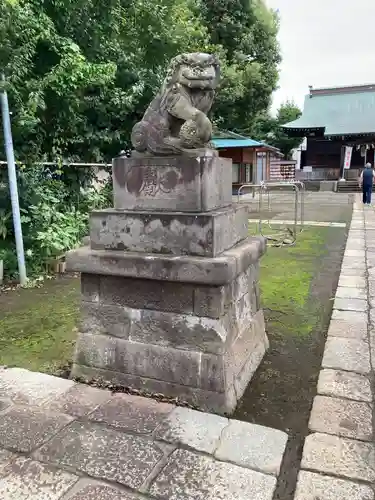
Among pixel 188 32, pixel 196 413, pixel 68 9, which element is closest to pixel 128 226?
pixel 196 413

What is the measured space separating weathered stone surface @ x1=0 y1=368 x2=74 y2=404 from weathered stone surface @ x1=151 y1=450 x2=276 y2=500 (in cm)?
105

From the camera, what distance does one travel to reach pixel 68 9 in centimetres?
590

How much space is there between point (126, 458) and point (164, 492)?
0.30m

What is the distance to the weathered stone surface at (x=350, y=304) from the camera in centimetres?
424

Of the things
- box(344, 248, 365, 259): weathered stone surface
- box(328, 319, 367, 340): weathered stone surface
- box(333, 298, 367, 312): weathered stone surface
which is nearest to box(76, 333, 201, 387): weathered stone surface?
box(328, 319, 367, 340): weathered stone surface

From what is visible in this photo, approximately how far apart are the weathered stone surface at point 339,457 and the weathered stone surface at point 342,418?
A: 0.21 feet

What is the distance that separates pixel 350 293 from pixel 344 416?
8.70 feet

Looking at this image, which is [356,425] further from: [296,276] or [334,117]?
[334,117]

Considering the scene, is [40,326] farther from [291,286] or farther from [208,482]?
[291,286]

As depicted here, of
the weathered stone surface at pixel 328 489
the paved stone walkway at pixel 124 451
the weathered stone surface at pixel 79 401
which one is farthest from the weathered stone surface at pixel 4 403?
the weathered stone surface at pixel 328 489

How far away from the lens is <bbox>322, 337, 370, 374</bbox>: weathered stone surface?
9.77 feet

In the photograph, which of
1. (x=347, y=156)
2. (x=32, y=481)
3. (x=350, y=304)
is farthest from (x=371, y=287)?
(x=347, y=156)

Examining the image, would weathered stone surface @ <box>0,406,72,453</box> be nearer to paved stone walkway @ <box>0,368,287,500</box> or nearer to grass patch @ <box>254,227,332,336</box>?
paved stone walkway @ <box>0,368,287,500</box>

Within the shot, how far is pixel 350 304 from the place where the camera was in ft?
14.4
